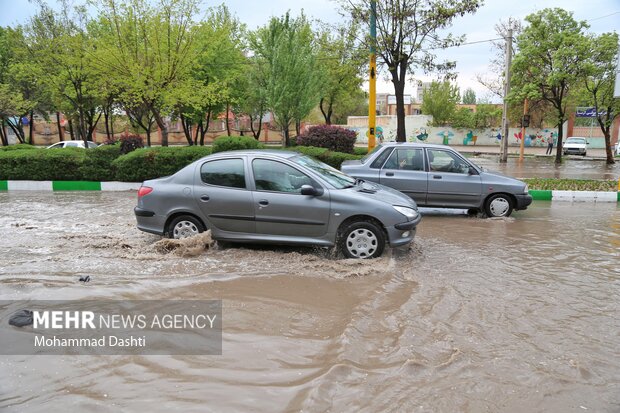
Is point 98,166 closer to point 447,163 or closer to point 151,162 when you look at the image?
point 151,162

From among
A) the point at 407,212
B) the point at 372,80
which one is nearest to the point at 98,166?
the point at 372,80

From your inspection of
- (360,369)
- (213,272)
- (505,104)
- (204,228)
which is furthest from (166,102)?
(505,104)

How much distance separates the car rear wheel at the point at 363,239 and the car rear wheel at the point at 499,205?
13.6 feet

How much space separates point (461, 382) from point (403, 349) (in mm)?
602

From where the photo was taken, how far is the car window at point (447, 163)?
9305mm

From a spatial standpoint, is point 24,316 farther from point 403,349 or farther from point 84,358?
point 403,349

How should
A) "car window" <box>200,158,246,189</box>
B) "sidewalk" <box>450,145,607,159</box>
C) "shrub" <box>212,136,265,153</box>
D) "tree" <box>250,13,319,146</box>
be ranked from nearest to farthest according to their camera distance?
"car window" <box>200,158,246,189</box>, "shrub" <box>212,136,265,153</box>, "tree" <box>250,13,319,146</box>, "sidewalk" <box>450,145,607,159</box>

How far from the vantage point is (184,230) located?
6688 millimetres

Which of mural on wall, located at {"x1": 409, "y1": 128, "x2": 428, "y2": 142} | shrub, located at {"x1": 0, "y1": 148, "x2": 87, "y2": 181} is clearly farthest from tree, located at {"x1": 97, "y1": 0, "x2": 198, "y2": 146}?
mural on wall, located at {"x1": 409, "y1": 128, "x2": 428, "y2": 142}

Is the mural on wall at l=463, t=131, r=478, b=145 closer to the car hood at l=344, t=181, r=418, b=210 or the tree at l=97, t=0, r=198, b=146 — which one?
the tree at l=97, t=0, r=198, b=146

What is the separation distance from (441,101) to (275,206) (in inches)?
1692

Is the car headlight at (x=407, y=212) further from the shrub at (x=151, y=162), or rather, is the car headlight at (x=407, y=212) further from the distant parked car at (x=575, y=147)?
the distant parked car at (x=575, y=147)

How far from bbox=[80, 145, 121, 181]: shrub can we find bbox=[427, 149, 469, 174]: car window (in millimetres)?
9691

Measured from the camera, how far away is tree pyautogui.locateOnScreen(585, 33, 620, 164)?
21.4 meters
